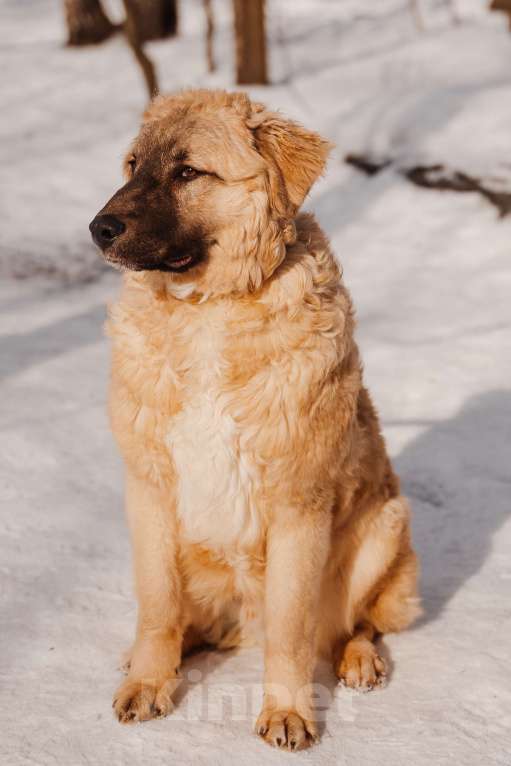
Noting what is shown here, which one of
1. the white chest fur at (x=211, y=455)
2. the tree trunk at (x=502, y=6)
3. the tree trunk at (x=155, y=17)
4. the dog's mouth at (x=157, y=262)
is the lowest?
the tree trunk at (x=155, y=17)

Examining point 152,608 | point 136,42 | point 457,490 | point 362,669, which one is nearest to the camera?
point 152,608

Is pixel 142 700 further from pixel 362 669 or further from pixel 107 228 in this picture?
pixel 107 228

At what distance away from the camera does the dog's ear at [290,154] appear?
315cm

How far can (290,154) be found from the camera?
10.4 ft

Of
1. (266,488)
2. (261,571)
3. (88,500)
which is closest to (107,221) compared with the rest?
(266,488)

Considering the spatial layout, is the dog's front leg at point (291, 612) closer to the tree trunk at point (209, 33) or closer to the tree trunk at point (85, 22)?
the tree trunk at point (209, 33)

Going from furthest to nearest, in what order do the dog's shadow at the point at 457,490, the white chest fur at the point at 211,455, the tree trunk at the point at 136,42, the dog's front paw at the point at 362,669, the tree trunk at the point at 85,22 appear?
1. the tree trunk at the point at 85,22
2. the tree trunk at the point at 136,42
3. the dog's shadow at the point at 457,490
4. the dog's front paw at the point at 362,669
5. the white chest fur at the point at 211,455

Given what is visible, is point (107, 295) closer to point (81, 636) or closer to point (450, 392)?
point (450, 392)

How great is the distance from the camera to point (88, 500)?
4.63 metres

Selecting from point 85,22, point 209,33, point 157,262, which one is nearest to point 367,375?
point 157,262

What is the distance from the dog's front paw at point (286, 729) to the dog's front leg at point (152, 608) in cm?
33

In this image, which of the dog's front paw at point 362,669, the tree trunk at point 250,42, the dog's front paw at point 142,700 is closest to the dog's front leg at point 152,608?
the dog's front paw at point 142,700

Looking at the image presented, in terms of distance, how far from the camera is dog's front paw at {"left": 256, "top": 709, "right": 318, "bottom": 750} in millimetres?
3035

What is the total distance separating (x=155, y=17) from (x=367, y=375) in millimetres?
8613
